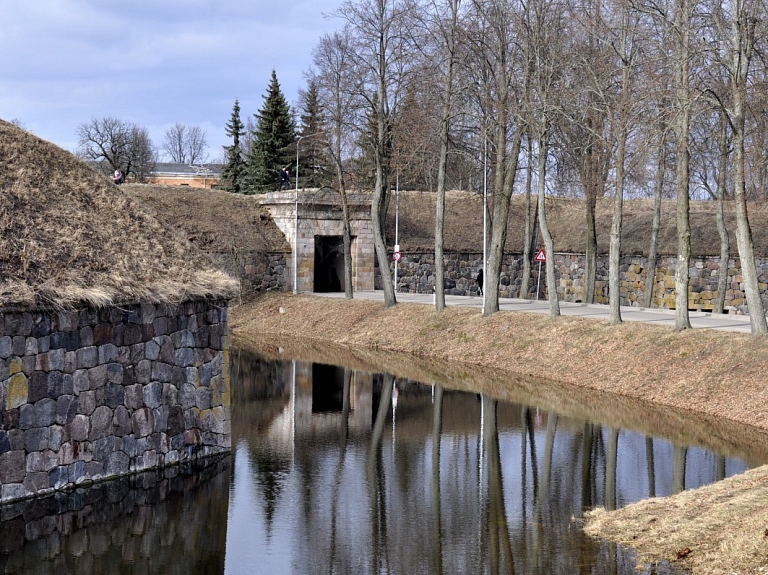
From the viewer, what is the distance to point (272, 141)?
5978 centimetres

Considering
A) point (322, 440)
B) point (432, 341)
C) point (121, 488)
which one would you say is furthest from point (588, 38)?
point (121, 488)

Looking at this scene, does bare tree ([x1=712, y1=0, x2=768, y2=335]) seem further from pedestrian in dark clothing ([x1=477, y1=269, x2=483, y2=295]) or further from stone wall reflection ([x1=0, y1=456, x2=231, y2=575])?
pedestrian in dark clothing ([x1=477, y1=269, x2=483, y2=295])

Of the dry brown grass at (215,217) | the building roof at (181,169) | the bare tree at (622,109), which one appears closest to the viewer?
the bare tree at (622,109)

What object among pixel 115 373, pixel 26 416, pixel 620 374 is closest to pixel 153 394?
pixel 115 373

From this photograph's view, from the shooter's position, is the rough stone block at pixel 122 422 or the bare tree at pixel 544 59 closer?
the rough stone block at pixel 122 422

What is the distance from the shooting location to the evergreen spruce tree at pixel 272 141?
196 feet

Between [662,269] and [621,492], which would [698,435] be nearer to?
[621,492]

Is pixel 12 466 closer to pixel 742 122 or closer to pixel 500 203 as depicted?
pixel 742 122

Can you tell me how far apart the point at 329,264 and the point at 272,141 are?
12.7 meters

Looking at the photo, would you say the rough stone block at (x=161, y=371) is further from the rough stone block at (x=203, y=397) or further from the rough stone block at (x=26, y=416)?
the rough stone block at (x=26, y=416)

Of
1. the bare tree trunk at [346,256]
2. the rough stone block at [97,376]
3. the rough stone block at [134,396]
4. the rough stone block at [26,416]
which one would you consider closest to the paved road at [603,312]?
the bare tree trunk at [346,256]

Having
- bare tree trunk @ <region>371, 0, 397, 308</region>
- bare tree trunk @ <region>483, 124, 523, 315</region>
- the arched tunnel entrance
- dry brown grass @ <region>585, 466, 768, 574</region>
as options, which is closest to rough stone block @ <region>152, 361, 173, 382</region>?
dry brown grass @ <region>585, 466, 768, 574</region>

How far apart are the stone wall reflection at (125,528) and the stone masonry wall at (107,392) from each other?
1.22ft

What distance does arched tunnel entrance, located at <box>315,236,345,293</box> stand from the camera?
160 feet
